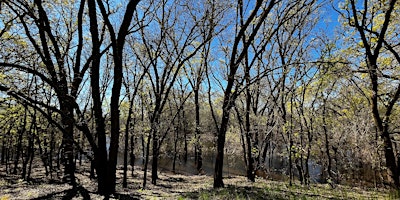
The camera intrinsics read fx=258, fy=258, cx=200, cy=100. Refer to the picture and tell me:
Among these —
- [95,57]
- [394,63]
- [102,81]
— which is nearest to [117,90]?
[95,57]

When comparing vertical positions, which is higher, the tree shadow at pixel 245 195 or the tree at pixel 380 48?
the tree at pixel 380 48

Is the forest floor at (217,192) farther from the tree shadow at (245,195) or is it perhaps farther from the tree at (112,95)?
the tree at (112,95)

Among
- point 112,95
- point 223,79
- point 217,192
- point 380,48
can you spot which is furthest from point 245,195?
point 223,79

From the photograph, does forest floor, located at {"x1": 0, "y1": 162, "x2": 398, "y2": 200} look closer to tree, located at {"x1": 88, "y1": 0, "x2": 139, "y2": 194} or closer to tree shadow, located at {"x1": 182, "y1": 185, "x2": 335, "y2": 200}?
tree shadow, located at {"x1": 182, "y1": 185, "x2": 335, "y2": 200}

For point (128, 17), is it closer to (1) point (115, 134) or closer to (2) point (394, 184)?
(1) point (115, 134)

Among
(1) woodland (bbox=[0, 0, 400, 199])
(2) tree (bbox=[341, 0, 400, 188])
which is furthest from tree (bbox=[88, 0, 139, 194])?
(2) tree (bbox=[341, 0, 400, 188])

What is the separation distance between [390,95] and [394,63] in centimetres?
183

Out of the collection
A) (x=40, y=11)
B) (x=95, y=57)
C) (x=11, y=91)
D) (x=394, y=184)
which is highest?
(x=40, y=11)

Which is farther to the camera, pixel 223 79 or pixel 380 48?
pixel 223 79

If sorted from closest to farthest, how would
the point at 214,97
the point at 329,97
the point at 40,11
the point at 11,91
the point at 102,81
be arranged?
the point at 11,91 < the point at 40,11 < the point at 329,97 < the point at 102,81 < the point at 214,97

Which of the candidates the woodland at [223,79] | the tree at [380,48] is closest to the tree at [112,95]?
the woodland at [223,79]

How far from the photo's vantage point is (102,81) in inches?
845

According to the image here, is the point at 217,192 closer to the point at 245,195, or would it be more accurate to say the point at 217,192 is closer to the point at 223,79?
the point at 245,195

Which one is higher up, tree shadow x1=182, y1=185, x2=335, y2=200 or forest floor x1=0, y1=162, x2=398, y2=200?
tree shadow x1=182, y1=185, x2=335, y2=200
